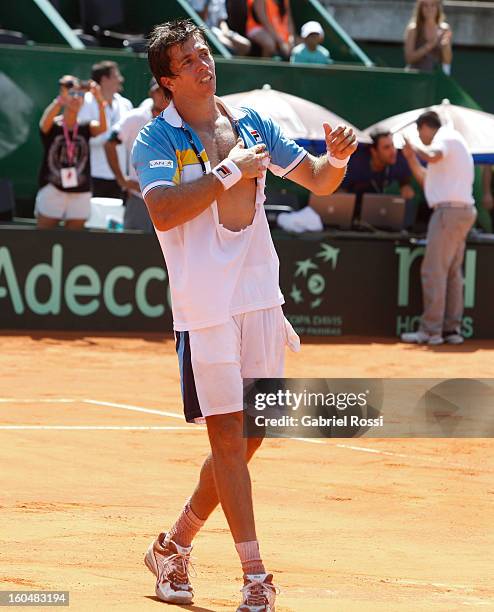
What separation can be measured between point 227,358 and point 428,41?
45.4 ft

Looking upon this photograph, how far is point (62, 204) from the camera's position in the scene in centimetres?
1385

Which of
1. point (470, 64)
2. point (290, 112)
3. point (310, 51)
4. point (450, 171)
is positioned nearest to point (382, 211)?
point (290, 112)

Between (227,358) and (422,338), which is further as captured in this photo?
(422,338)

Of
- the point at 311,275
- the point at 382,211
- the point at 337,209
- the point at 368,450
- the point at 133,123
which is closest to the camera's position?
the point at 368,450

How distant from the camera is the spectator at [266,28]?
18.0 m

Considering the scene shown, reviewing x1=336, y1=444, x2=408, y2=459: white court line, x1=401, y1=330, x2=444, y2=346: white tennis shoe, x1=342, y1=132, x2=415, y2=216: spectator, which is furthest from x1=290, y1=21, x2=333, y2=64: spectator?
x1=336, y1=444, x2=408, y2=459: white court line

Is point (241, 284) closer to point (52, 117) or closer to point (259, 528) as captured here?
point (259, 528)

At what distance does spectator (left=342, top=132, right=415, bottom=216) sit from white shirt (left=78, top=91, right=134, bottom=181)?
2651 millimetres

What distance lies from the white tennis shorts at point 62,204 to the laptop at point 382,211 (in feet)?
10.6

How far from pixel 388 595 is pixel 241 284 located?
4.16ft

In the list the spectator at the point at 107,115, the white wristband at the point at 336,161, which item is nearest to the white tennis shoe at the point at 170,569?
the white wristband at the point at 336,161

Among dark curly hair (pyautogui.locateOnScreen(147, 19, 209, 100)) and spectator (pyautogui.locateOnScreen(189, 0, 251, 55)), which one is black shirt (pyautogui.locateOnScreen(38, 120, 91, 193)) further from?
dark curly hair (pyautogui.locateOnScreen(147, 19, 209, 100))

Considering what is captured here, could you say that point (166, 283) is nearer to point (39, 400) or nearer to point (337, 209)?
point (337, 209)

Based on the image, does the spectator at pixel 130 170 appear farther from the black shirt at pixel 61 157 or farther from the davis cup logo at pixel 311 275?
the davis cup logo at pixel 311 275
